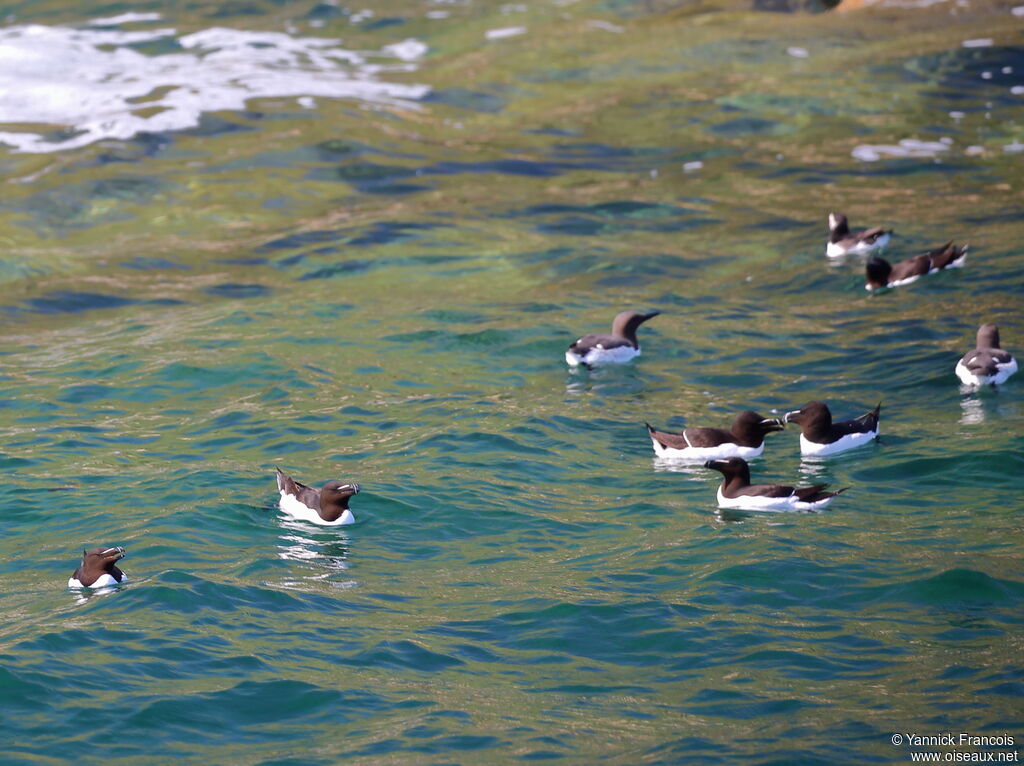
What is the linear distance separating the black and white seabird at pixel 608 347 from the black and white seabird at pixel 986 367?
4625 mm

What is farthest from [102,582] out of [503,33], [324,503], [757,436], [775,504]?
[503,33]

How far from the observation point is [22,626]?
35.2 feet

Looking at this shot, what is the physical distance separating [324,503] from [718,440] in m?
4.78

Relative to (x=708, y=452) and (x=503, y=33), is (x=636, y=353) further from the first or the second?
(x=503, y=33)

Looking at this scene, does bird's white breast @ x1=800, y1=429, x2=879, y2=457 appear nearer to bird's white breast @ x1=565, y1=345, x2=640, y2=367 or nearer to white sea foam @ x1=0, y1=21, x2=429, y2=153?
bird's white breast @ x1=565, y1=345, x2=640, y2=367

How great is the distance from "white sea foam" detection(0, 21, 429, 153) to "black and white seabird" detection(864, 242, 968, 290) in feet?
51.3

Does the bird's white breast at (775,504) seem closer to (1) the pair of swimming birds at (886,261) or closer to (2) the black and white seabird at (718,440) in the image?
(2) the black and white seabird at (718,440)

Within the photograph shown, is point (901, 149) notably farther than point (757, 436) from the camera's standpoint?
Yes

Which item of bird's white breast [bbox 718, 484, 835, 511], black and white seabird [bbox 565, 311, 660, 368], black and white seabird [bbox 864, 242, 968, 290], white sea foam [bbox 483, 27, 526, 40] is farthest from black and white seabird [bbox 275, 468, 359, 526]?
white sea foam [bbox 483, 27, 526, 40]

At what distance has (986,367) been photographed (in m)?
16.3

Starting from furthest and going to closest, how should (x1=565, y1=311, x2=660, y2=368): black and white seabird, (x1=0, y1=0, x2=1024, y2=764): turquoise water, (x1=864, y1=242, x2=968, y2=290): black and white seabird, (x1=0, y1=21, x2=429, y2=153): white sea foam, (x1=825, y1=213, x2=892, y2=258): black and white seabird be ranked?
1. (x1=0, y1=21, x2=429, y2=153): white sea foam
2. (x1=825, y1=213, x2=892, y2=258): black and white seabird
3. (x1=864, y1=242, x2=968, y2=290): black and white seabird
4. (x1=565, y1=311, x2=660, y2=368): black and white seabird
5. (x1=0, y1=0, x2=1024, y2=764): turquoise water

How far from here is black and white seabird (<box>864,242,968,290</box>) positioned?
844 inches

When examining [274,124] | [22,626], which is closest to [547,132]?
[274,124]

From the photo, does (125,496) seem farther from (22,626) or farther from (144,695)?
(144,695)
